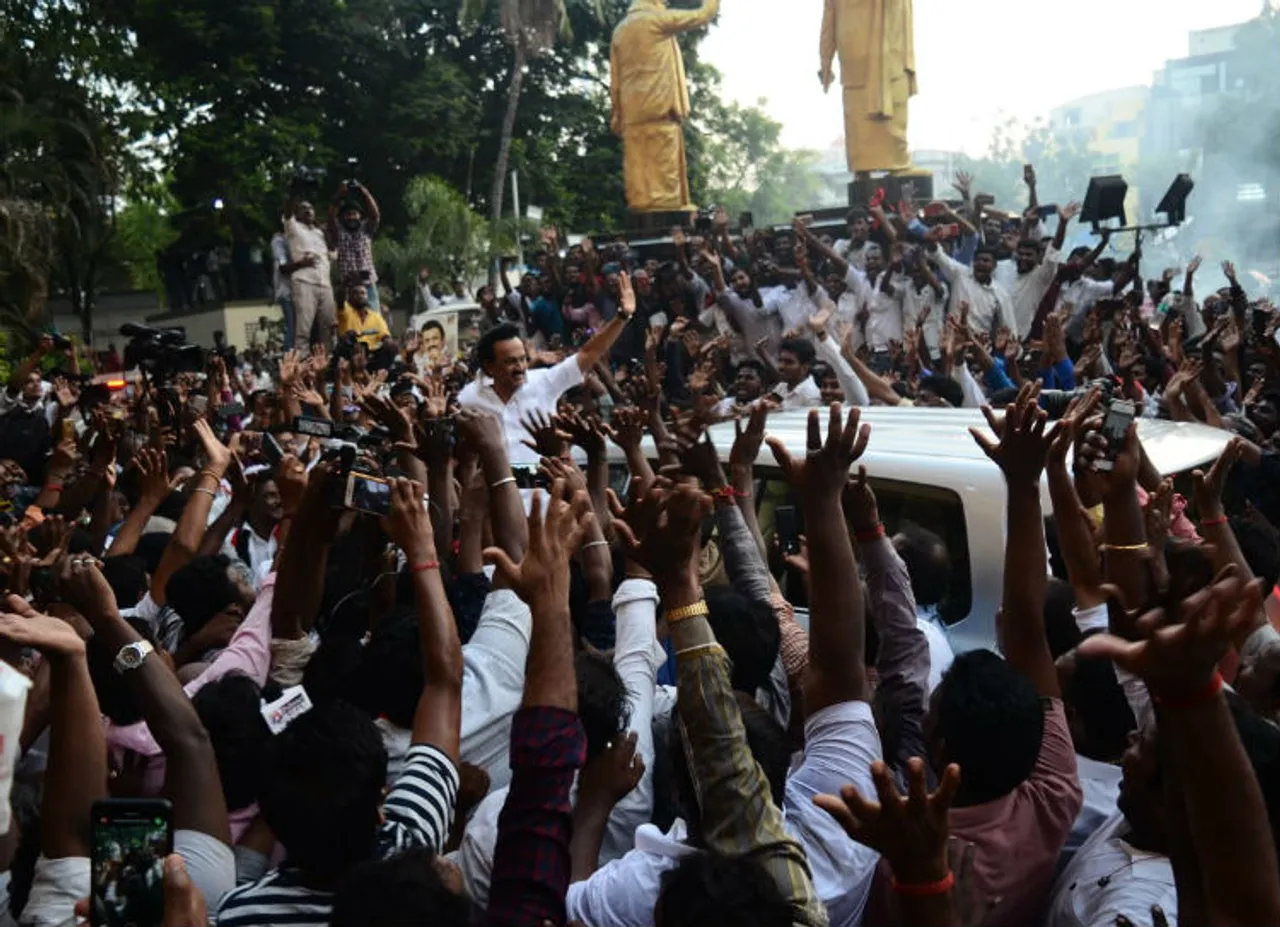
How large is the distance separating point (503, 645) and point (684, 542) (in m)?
0.91

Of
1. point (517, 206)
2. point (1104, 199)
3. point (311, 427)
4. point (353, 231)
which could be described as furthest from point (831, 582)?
point (517, 206)

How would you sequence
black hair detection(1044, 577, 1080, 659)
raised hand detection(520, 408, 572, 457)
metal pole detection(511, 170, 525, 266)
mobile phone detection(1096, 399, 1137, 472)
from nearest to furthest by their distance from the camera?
mobile phone detection(1096, 399, 1137, 472), black hair detection(1044, 577, 1080, 659), raised hand detection(520, 408, 572, 457), metal pole detection(511, 170, 525, 266)

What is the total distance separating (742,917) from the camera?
1762 mm

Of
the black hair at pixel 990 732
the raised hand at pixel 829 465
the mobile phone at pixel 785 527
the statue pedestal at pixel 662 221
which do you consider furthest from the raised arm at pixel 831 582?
the statue pedestal at pixel 662 221

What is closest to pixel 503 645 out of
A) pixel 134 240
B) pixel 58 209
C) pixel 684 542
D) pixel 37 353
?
pixel 684 542

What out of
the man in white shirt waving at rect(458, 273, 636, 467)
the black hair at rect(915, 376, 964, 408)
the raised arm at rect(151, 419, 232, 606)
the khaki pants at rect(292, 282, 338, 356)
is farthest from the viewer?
the khaki pants at rect(292, 282, 338, 356)

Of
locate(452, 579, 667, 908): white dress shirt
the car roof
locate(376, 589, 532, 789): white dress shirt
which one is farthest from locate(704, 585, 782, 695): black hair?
the car roof

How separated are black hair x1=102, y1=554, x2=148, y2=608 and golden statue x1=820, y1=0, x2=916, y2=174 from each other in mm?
13786

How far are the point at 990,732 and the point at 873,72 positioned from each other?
1560 centimetres

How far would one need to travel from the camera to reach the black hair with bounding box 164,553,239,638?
155 inches

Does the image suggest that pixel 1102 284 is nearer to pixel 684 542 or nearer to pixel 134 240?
pixel 684 542

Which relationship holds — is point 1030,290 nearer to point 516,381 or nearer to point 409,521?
point 516,381

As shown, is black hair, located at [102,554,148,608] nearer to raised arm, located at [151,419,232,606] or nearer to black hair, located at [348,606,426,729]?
raised arm, located at [151,419,232,606]

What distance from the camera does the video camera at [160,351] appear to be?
698 cm
